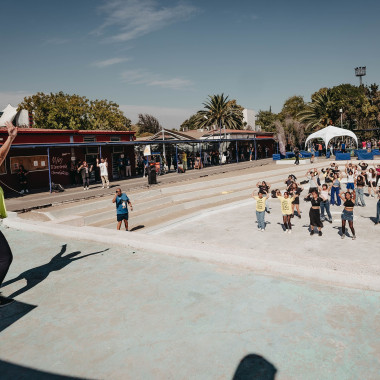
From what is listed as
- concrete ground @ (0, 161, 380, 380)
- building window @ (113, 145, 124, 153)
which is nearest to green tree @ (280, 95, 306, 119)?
building window @ (113, 145, 124, 153)

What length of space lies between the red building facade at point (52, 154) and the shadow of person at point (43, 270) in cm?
1373

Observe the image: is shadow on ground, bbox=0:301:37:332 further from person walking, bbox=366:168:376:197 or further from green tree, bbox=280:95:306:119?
green tree, bbox=280:95:306:119

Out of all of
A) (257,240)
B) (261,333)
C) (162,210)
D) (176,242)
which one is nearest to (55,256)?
(176,242)

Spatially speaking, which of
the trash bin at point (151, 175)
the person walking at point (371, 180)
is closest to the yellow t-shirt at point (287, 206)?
the person walking at point (371, 180)

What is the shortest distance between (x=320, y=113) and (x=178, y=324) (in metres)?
53.0

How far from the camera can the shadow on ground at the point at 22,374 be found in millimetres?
2961

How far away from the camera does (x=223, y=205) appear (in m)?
18.2

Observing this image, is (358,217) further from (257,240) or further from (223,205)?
(223,205)

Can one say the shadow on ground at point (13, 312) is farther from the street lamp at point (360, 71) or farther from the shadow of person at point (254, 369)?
the street lamp at point (360, 71)

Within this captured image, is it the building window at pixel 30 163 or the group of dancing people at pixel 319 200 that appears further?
the building window at pixel 30 163

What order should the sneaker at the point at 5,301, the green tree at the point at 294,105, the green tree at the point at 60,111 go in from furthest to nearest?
the green tree at the point at 294,105
the green tree at the point at 60,111
the sneaker at the point at 5,301

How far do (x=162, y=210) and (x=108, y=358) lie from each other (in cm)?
A: 1357

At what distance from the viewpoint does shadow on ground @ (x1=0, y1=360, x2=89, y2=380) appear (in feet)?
9.71

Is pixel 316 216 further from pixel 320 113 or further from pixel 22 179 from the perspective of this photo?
pixel 320 113
